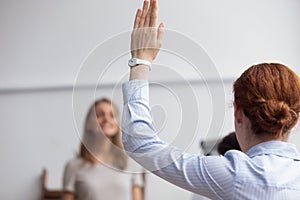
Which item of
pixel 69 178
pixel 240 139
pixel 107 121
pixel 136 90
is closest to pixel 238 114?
pixel 240 139

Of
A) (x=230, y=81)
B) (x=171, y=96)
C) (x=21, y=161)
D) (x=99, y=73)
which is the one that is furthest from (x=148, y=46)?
(x=21, y=161)

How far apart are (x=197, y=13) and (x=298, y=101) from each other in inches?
73.9

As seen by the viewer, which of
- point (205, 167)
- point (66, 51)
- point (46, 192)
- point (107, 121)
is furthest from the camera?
point (66, 51)

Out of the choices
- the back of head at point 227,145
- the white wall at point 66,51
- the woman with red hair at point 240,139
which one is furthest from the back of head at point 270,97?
the white wall at point 66,51

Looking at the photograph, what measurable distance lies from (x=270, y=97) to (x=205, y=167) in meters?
0.13

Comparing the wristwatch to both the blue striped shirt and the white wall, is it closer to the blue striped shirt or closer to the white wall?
the blue striped shirt

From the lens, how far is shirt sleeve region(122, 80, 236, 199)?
0.74 metres

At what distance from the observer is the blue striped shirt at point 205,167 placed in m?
0.74

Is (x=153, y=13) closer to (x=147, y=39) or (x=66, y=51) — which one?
(x=147, y=39)

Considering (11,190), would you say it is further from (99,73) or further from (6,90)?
(99,73)

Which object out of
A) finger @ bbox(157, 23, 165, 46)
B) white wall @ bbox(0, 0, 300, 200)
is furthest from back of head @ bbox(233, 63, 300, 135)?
white wall @ bbox(0, 0, 300, 200)

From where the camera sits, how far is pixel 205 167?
74cm

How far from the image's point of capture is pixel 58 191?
2.56m

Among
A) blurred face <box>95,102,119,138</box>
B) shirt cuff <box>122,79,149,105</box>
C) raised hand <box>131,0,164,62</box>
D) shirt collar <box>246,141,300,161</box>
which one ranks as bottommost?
shirt collar <box>246,141,300,161</box>
